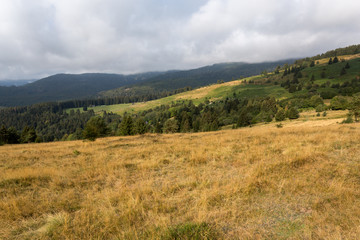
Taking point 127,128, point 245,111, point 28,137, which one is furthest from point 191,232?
point 245,111

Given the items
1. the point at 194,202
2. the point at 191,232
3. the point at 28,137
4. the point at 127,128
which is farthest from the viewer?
the point at 28,137

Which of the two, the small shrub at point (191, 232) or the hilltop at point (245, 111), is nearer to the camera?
the small shrub at point (191, 232)

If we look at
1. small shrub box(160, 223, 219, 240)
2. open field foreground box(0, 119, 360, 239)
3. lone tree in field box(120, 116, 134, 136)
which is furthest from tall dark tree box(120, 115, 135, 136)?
small shrub box(160, 223, 219, 240)

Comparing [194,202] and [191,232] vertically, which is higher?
[191,232]

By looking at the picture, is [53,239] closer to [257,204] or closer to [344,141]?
[257,204]

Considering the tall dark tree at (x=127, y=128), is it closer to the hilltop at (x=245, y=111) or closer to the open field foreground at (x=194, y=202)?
the hilltop at (x=245, y=111)

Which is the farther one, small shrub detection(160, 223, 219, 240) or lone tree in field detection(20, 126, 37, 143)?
lone tree in field detection(20, 126, 37, 143)

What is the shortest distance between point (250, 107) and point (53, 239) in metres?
137

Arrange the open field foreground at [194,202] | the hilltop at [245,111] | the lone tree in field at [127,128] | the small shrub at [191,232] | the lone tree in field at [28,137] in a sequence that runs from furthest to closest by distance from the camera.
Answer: the lone tree in field at [28,137] < the hilltop at [245,111] < the lone tree in field at [127,128] < the open field foreground at [194,202] < the small shrub at [191,232]

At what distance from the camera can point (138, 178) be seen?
6.60m

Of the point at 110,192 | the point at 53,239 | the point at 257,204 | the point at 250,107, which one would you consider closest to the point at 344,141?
the point at 257,204

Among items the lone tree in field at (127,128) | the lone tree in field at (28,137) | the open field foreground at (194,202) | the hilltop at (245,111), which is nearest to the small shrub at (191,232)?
the open field foreground at (194,202)

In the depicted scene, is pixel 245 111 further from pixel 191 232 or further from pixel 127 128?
pixel 191 232

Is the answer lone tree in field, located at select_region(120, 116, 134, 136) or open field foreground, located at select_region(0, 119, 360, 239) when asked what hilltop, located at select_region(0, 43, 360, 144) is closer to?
lone tree in field, located at select_region(120, 116, 134, 136)
